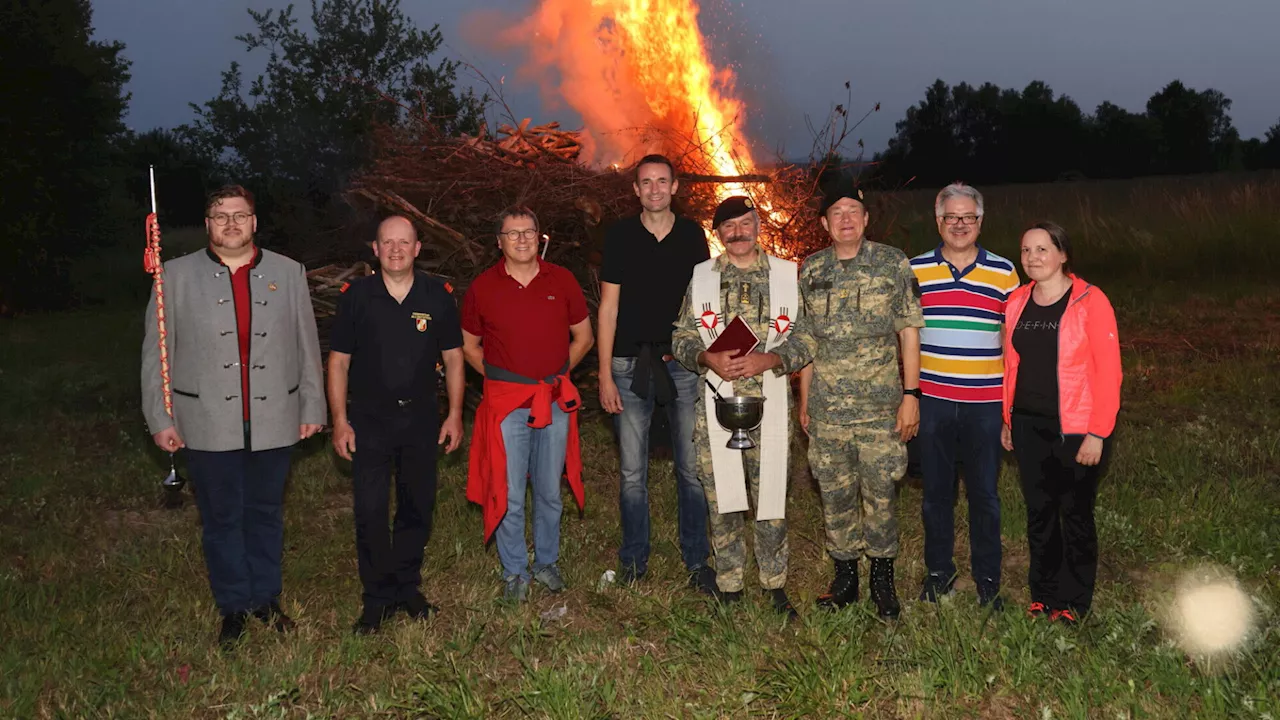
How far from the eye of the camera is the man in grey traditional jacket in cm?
480

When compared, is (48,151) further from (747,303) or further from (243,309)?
(747,303)

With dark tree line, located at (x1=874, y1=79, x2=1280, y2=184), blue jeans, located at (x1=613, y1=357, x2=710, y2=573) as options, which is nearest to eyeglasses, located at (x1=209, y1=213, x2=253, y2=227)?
blue jeans, located at (x1=613, y1=357, x2=710, y2=573)

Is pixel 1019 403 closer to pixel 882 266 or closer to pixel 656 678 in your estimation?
pixel 882 266

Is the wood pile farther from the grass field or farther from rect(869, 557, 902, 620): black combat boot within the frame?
rect(869, 557, 902, 620): black combat boot

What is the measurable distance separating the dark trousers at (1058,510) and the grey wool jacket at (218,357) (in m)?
3.77

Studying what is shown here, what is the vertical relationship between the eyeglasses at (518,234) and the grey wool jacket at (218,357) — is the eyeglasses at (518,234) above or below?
above

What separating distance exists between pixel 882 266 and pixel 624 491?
6.47ft

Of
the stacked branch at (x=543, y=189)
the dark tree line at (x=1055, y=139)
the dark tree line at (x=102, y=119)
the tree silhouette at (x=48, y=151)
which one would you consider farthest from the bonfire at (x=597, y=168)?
the dark tree line at (x=1055, y=139)

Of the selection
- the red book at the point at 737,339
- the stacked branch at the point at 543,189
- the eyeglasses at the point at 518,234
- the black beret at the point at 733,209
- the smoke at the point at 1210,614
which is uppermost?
the stacked branch at the point at 543,189

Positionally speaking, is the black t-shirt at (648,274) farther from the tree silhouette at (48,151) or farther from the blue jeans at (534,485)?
the tree silhouette at (48,151)

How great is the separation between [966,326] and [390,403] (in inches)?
118

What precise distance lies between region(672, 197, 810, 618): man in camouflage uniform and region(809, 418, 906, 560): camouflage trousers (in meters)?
0.24

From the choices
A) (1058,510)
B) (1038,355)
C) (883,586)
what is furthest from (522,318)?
(1058,510)

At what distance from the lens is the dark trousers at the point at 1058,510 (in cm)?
483
